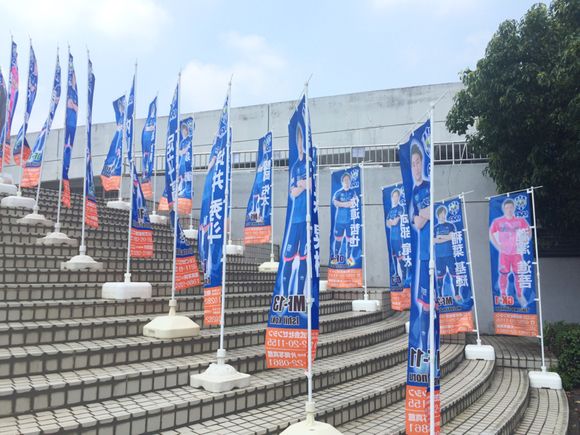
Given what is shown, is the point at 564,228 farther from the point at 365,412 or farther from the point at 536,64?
the point at 365,412

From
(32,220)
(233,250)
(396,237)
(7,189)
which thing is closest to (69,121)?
(32,220)

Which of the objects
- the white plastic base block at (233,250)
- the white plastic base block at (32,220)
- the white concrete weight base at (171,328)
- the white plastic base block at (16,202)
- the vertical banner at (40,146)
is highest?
the vertical banner at (40,146)

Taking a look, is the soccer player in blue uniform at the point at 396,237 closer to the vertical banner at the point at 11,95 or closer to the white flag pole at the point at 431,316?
the white flag pole at the point at 431,316

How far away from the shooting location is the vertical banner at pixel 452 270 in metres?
7.69

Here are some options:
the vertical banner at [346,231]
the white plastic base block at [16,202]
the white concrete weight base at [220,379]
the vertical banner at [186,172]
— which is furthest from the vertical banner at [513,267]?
the white plastic base block at [16,202]

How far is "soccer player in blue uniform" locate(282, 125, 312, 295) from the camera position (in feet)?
13.2

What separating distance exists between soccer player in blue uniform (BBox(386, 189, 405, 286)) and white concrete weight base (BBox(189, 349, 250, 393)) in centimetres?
452

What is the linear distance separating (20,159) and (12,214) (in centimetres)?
276

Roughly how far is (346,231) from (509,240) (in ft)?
9.89

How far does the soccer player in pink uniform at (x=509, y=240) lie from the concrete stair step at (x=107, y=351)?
15.4 feet

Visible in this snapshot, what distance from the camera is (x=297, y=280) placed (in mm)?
4023

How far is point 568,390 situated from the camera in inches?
315

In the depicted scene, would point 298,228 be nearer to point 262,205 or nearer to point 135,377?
point 135,377

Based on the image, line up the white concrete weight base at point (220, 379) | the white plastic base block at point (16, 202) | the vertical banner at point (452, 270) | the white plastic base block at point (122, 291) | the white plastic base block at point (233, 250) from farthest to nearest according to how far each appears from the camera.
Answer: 1. the white plastic base block at point (233, 250)
2. the white plastic base block at point (16, 202)
3. the vertical banner at point (452, 270)
4. the white plastic base block at point (122, 291)
5. the white concrete weight base at point (220, 379)
